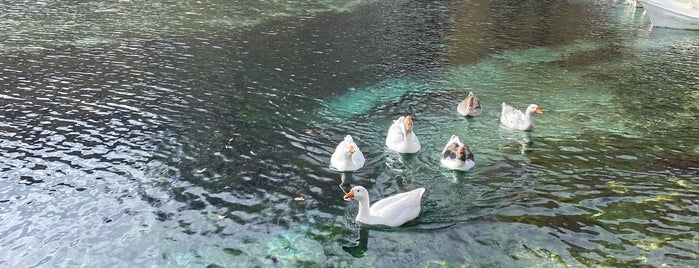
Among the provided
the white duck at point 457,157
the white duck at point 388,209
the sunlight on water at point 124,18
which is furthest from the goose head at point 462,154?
the sunlight on water at point 124,18

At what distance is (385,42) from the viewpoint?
30.4m

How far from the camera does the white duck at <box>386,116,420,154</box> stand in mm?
14953

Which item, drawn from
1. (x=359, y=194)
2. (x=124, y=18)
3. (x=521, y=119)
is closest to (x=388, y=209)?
(x=359, y=194)

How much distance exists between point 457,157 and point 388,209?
3.18 metres

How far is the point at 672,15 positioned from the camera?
36.9m

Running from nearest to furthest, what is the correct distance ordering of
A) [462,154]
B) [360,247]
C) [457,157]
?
[360,247]
[462,154]
[457,157]

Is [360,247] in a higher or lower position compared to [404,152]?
lower

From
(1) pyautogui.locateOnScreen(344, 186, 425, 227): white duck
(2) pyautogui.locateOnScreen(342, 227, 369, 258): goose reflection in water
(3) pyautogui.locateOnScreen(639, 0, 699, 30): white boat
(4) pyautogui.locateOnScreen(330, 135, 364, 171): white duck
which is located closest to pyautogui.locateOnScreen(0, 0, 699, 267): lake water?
(2) pyautogui.locateOnScreen(342, 227, 369, 258): goose reflection in water

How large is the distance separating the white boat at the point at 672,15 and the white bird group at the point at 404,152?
25419mm

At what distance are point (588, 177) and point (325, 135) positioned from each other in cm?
739

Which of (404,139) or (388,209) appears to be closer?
(388,209)

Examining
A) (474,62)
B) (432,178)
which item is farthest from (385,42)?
(432,178)

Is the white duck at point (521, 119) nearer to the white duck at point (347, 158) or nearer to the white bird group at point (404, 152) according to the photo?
the white bird group at point (404, 152)

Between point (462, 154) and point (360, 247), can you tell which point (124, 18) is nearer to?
point (462, 154)
